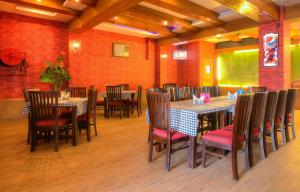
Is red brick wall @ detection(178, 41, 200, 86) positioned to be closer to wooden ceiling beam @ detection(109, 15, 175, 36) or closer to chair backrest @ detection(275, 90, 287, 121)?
wooden ceiling beam @ detection(109, 15, 175, 36)

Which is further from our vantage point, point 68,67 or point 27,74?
point 68,67

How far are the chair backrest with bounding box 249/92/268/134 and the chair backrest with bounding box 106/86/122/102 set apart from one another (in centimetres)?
456

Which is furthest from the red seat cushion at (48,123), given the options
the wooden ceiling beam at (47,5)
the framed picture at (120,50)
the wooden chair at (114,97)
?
the framed picture at (120,50)

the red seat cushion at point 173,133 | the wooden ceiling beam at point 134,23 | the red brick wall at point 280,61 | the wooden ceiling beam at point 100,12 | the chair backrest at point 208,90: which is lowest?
the red seat cushion at point 173,133

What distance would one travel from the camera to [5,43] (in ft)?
22.2

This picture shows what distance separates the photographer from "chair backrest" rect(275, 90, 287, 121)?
3736 millimetres

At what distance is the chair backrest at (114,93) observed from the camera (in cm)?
694

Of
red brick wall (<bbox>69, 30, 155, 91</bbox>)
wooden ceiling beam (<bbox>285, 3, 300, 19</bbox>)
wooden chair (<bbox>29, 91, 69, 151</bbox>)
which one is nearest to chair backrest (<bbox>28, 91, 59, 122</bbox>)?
wooden chair (<bbox>29, 91, 69, 151</bbox>)

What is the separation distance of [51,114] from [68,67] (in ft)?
14.5

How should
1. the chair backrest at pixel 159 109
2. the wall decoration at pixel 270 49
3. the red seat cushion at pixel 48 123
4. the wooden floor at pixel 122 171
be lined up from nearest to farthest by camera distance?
1. the wooden floor at pixel 122 171
2. the chair backrest at pixel 159 109
3. the red seat cushion at pixel 48 123
4. the wall decoration at pixel 270 49

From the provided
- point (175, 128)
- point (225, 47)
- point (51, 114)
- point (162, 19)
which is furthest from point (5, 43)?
point (225, 47)

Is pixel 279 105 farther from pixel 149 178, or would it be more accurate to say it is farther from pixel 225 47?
pixel 225 47

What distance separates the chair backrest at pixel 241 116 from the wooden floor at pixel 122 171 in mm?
527

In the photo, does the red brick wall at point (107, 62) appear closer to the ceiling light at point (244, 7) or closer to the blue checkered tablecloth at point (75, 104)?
the blue checkered tablecloth at point (75, 104)
